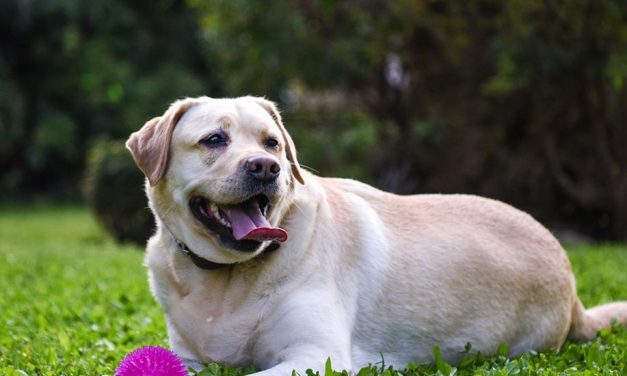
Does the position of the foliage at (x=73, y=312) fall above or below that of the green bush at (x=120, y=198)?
above

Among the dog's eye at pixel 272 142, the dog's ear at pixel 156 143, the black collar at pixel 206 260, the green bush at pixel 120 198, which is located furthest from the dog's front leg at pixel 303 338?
the green bush at pixel 120 198

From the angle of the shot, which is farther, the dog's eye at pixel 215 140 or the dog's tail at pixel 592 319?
the dog's tail at pixel 592 319

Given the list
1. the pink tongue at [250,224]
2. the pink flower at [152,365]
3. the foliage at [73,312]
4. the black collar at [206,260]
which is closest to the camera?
the pink flower at [152,365]

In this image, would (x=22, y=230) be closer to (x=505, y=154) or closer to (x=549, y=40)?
(x=505, y=154)

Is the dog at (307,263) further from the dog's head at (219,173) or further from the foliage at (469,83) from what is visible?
the foliage at (469,83)

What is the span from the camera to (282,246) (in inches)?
144

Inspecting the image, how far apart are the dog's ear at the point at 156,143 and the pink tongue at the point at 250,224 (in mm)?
350

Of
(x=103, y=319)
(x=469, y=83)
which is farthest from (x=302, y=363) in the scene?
(x=469, y=83)

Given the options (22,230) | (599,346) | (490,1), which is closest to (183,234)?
(599,346)

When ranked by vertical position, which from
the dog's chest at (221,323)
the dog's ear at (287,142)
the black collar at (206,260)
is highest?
the dog's ear at (287,142)

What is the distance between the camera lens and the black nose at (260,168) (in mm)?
3367

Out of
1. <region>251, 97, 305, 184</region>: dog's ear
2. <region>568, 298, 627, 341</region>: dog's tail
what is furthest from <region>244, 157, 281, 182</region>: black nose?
<region>568, 298, 627, 341</region>: dog's tail

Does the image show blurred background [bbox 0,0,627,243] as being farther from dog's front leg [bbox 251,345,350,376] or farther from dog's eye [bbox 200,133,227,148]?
dog's front leg [bbox 251,345,350,376]

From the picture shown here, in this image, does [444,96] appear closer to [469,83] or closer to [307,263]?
[469,83]
